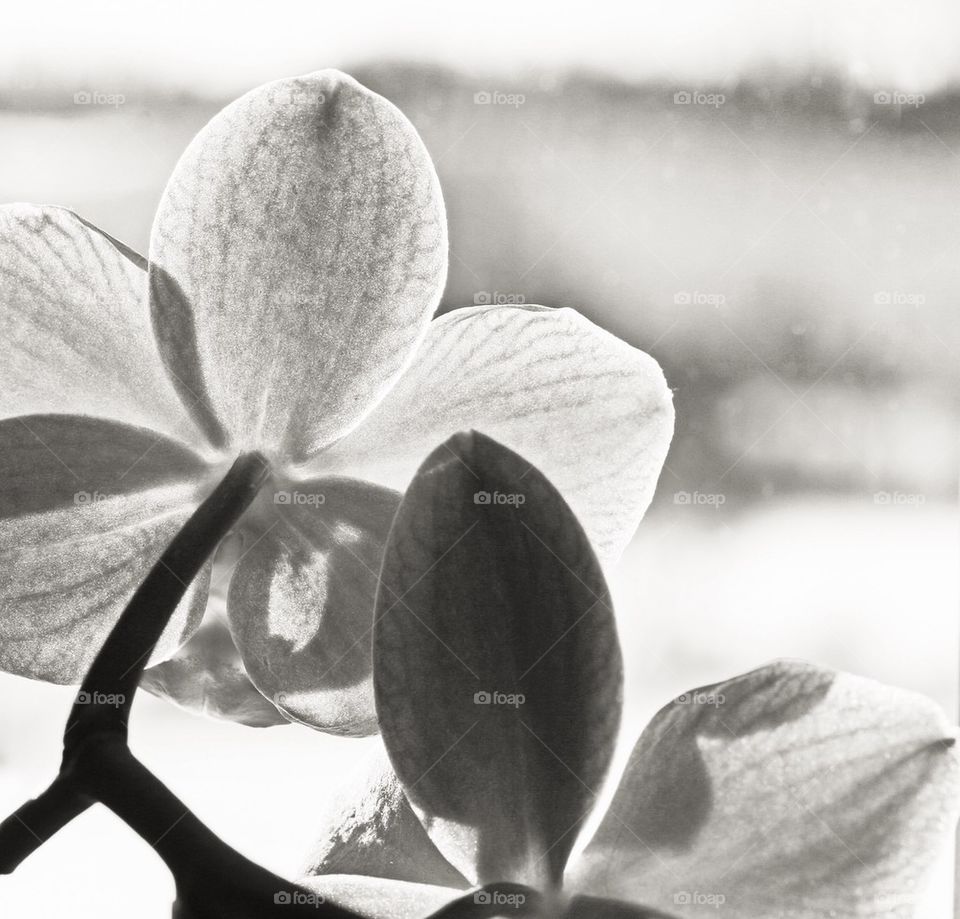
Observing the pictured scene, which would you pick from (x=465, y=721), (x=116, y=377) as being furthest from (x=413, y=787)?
(x=116, y=377)

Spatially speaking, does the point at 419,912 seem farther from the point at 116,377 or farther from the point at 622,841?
the point at 116,377

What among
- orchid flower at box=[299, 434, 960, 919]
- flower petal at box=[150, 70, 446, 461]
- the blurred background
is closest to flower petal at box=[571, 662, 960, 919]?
orchid flower at box=[299, 434, 960, 919]

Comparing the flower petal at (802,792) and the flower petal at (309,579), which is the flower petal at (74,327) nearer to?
the flower petal at (309,579)

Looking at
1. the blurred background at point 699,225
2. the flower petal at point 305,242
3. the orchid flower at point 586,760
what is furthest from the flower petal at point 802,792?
the blurred background at point 699,225

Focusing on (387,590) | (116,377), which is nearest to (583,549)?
(387,590)

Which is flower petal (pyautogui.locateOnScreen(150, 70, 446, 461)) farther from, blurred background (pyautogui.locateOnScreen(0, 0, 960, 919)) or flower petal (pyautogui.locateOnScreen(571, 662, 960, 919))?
blurred background (pyautogui.locateOnScreen(0, 0, 960, 919))

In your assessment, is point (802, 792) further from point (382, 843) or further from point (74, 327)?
point (74, 327)
